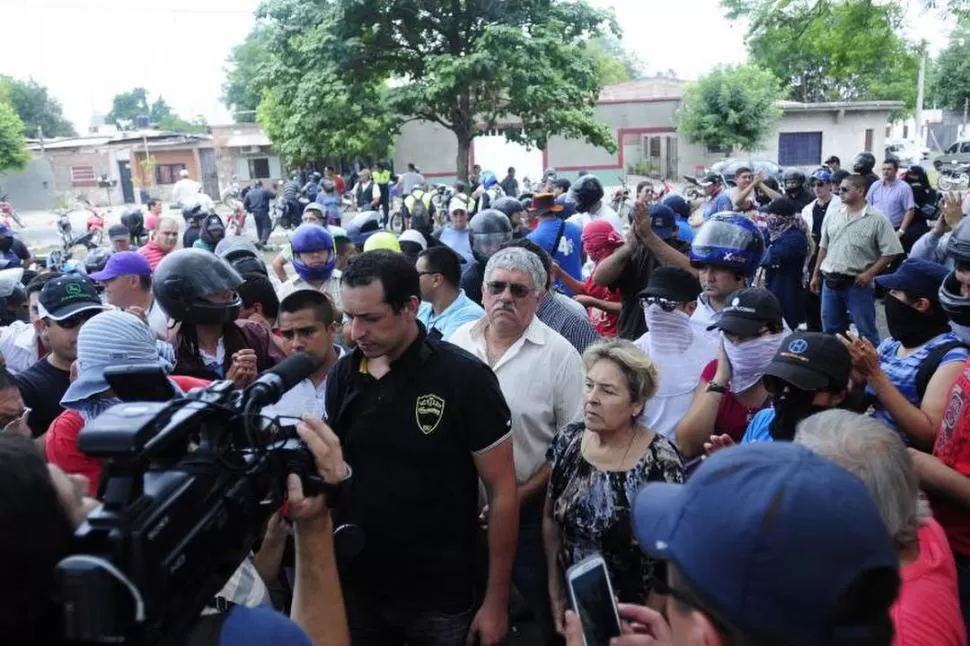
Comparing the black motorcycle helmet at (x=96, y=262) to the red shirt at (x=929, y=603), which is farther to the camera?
the black motorcycle helmet at (x=96, y=262)

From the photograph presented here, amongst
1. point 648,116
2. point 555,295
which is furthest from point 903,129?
point 555,295

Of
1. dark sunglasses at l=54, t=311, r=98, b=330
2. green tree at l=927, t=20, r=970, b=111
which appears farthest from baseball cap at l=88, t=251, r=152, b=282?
green tree at l=927, t=20, r=970, b=111

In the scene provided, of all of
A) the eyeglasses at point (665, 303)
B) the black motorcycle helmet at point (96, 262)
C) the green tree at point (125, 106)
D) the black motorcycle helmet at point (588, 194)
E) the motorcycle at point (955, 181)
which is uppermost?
the green tree at point (125, 106)

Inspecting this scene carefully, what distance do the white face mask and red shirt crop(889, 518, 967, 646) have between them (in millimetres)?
1394

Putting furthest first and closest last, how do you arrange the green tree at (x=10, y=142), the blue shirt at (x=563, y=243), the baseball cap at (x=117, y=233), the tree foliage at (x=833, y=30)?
the green tree at (x=10, y=142), the baseball cap at (x=117, y=233), the tree foliage at (x=833, y=30), the blue shirt at (x=563, y=243)

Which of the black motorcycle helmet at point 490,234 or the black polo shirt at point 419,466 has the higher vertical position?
the black motorcycle helmet at point 490,234

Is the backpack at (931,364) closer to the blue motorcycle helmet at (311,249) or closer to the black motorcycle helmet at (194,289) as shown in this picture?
the black motorcycle helmet at (194,289)

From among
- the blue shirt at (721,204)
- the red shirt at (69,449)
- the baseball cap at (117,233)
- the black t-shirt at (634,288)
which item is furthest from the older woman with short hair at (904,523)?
the baseball cap at (117,233)

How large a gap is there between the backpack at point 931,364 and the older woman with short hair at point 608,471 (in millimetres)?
1034

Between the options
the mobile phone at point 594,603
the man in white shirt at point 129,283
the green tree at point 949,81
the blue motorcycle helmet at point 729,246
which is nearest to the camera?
the mobile phone at point 594,603

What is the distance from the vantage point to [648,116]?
126 feet

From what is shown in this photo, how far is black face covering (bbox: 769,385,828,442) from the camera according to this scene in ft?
9.63

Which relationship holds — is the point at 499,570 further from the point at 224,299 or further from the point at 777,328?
the point at 224,299

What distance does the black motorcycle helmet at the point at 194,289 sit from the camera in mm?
3920
